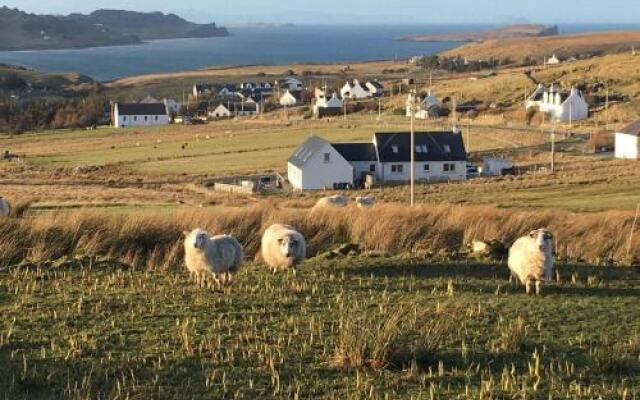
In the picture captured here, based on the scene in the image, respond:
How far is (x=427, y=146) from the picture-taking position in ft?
243

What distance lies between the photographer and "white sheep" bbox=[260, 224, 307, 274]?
16.4m

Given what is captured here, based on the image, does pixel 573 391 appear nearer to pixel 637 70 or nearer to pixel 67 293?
pixel 67 293

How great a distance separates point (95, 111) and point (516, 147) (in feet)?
283

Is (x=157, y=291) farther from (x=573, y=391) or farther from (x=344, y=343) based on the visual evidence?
(x=573, y=391)

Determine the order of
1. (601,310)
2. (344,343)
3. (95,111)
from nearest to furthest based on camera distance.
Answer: (344,343), (601,310), (95,111)

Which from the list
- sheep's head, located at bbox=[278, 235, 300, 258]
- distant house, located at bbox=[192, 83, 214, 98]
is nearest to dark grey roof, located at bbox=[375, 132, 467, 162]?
sheep's head, located at bbox=[278, 235, 300, 258]

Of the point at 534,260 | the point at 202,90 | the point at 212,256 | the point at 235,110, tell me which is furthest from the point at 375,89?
the point at 534,260

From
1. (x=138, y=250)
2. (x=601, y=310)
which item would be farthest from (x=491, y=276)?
(x=138, y=250)

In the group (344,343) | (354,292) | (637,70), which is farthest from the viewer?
(637,70)

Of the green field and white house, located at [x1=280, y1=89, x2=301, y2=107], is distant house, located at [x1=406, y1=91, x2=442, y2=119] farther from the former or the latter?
the green field

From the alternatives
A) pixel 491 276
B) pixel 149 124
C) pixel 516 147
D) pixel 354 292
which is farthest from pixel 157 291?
pixel 149 124

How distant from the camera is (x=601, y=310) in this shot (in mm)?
13211

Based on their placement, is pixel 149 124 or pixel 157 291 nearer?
pixel 157 291

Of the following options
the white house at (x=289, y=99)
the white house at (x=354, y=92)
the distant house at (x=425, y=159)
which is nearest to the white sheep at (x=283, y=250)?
the distant house at (x=425, y=159)
